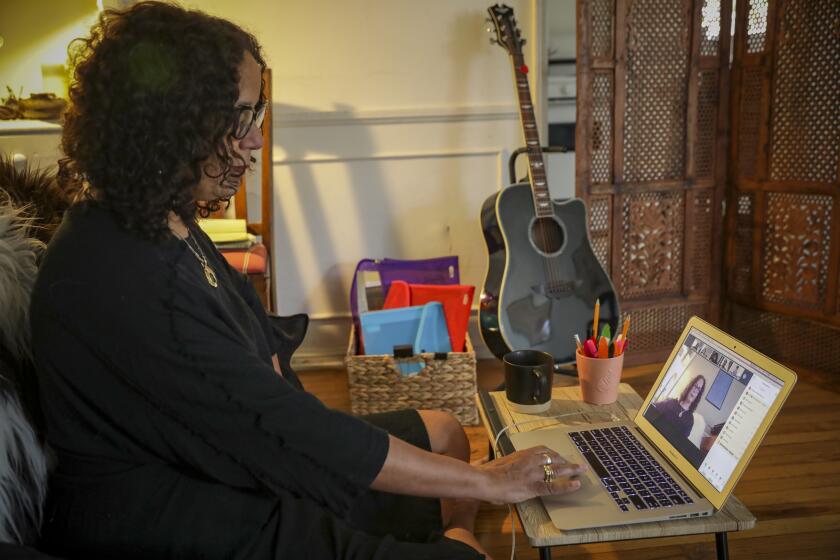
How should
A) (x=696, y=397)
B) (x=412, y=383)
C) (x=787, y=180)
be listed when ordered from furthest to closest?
(x=787, y=180) → (x=412, y=383) → (x=696, y=397)

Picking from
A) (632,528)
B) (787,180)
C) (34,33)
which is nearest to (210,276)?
(632,528)

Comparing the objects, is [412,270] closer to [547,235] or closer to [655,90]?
[547,235]

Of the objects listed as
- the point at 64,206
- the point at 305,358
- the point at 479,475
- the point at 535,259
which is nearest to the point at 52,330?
the point at 64,206

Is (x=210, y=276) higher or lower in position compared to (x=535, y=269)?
higher

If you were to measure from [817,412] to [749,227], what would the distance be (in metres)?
0.75

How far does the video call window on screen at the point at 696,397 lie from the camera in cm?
105

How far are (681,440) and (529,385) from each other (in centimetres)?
30

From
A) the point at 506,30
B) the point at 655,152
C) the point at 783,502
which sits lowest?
the point at 783,502

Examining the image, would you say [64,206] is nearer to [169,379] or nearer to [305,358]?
[169,379]

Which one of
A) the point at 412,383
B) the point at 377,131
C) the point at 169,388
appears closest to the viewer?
the point at 169,388

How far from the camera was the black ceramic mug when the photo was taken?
52.1 inches

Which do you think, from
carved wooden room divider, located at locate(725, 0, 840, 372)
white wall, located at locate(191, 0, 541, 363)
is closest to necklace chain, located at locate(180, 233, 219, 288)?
white wall, located at locate(191, 0, 541, 363)

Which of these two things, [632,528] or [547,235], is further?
[547,235]

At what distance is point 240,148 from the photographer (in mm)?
1105
